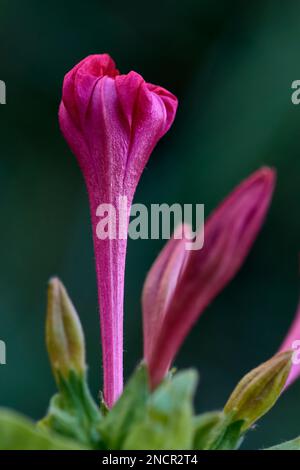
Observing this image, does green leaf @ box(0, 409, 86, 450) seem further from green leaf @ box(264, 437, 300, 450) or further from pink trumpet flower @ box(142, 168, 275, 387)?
green leaf @ box(264, 437, 300, 450)

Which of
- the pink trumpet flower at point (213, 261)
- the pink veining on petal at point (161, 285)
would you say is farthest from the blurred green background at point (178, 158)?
the pink trumpet flower at point (213, 261)

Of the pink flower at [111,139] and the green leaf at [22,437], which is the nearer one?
the green leaf at [22,437]

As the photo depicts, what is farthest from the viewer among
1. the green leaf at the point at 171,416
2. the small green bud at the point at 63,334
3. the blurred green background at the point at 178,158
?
the blurred green background at the point at 178,158

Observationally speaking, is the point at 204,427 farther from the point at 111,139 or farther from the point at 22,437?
the point at 111,139

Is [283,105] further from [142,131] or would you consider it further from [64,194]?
[142,131]

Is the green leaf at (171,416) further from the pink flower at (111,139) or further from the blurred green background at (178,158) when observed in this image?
the blurred green background at (178,158)
